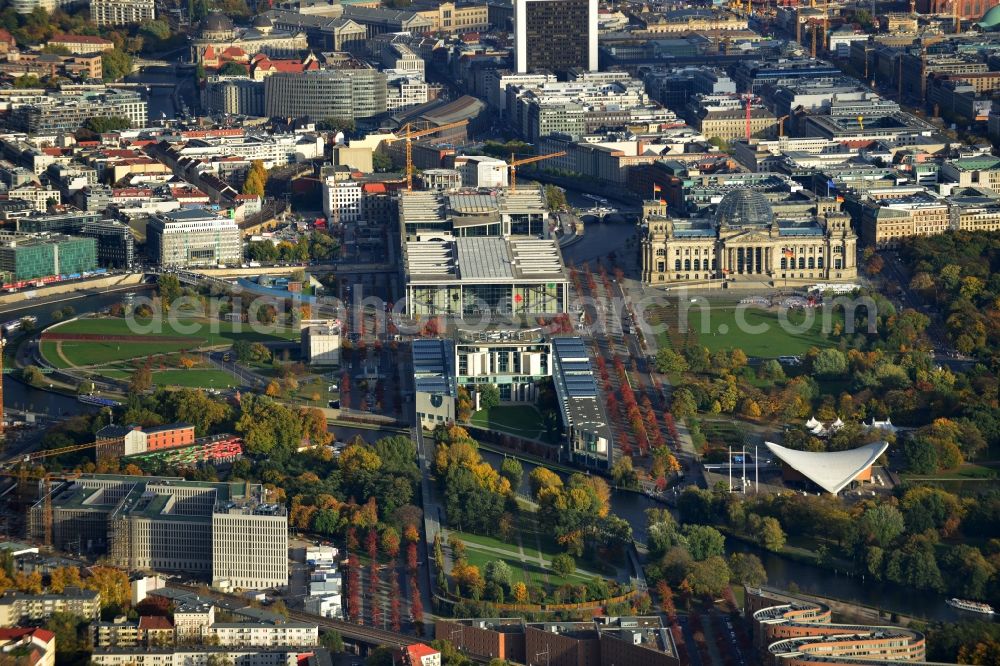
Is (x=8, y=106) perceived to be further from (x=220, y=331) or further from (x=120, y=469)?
(x=120, y=469)

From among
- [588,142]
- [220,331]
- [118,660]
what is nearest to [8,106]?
[588,142]

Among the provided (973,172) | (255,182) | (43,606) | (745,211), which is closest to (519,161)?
(255,182)

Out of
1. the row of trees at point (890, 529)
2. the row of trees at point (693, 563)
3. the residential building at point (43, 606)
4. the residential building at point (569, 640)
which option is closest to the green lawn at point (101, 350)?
the row of trees at point (890, 529)

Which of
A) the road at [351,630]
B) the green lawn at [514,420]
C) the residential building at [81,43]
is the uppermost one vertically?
the residential building at [81,43]

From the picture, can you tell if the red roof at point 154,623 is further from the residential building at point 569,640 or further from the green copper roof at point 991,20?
the green copper roof at point 991,20

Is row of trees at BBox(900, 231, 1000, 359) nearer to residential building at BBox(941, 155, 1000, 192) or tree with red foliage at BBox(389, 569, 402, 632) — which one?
residential building at BBox(941, 155, 1000, 192)

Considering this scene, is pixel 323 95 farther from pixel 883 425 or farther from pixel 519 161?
pixel 883 425

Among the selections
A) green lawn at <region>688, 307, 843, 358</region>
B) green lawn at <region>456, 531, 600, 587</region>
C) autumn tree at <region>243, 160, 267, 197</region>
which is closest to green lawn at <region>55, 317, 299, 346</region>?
green lawn at <region>688, 307, 843, 358</region>
